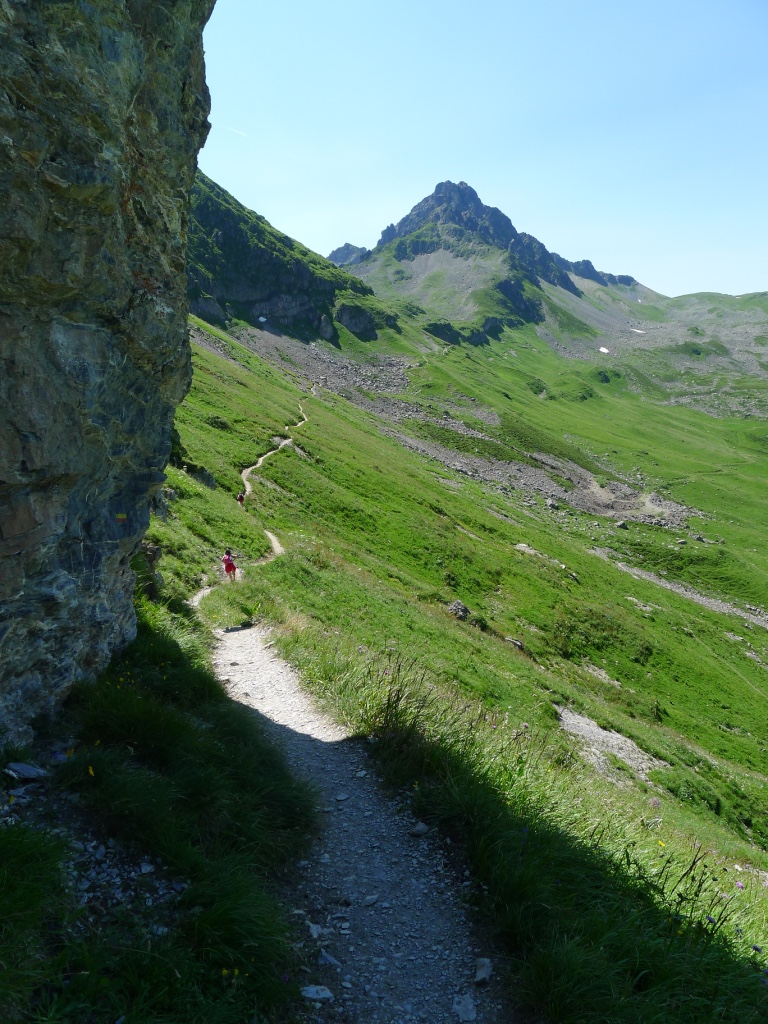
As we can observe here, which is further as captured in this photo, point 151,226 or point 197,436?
point 197,436

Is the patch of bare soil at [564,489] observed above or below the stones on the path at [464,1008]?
above

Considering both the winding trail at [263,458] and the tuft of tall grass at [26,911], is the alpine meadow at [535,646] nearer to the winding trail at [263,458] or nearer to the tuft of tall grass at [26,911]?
the winding trail at [263,458]

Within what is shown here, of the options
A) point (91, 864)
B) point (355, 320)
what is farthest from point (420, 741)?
point (355, 320)

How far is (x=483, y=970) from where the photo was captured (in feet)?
20.4

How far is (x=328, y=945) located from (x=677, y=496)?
398 feet

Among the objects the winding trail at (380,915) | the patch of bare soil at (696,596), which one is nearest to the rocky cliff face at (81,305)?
the winding trail at (380,915)

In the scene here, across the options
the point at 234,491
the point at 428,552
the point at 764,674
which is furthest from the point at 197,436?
the point at 764,674

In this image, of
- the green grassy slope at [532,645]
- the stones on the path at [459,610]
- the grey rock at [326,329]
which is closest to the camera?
the green grassy slope at [532,645]

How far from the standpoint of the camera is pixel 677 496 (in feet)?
364

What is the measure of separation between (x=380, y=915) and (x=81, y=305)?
9.22 meters

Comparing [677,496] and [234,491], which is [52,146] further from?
[677,496]

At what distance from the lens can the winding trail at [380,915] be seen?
5.83m

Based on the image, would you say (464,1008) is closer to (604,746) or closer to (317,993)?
(317,993)

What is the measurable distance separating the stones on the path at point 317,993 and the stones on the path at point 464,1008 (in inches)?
53.9
